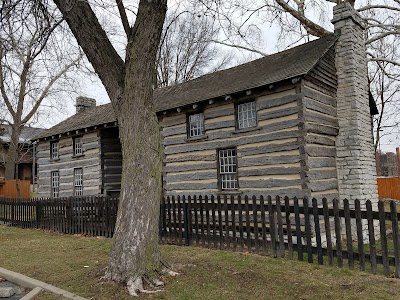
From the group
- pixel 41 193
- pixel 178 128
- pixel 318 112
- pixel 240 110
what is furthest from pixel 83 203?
pixel 41 193

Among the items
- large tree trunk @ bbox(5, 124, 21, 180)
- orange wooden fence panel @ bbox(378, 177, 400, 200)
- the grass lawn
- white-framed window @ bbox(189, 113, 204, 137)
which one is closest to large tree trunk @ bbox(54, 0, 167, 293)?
the grass lawn

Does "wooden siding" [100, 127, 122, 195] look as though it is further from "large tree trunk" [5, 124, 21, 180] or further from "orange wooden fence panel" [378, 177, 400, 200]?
"orange wooden fence panel" [378, 177, 400, 200]

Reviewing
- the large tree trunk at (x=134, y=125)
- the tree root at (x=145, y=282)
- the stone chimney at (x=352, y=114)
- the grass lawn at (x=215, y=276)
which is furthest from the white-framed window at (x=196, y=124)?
the tree root at (x=145, y=282)

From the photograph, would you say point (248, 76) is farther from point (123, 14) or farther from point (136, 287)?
point (136, 287)

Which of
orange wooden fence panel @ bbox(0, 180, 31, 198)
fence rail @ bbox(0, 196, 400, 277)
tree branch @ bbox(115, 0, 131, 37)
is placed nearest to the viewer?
fence rail @ bbox(0, 196, 400, 277)

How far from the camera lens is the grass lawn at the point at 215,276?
524cm

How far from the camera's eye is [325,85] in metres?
11.6

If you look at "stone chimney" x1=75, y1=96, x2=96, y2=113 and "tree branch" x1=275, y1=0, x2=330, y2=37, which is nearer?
"tree branch" x1=275, y1=0, x2=330, y2=37

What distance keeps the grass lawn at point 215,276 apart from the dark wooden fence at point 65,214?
240 centimetres

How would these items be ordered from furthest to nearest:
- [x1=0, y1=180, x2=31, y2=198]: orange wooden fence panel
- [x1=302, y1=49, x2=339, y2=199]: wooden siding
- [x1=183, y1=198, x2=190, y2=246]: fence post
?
[x1=0, y1=180, x2=31, y2=198]: orange wooden fence panel, [x1=302, y1=49, x2=339, y2=199]: wooden siding, [x1=183, y1=198, x2=190, y2=246]: fence post

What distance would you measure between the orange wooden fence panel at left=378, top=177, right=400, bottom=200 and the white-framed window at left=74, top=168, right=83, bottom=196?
20.2 metres

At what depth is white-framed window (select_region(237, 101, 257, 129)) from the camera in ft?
38.7

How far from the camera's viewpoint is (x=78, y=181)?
738 inches

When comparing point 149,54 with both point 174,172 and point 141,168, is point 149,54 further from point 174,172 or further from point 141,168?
point 174,172
